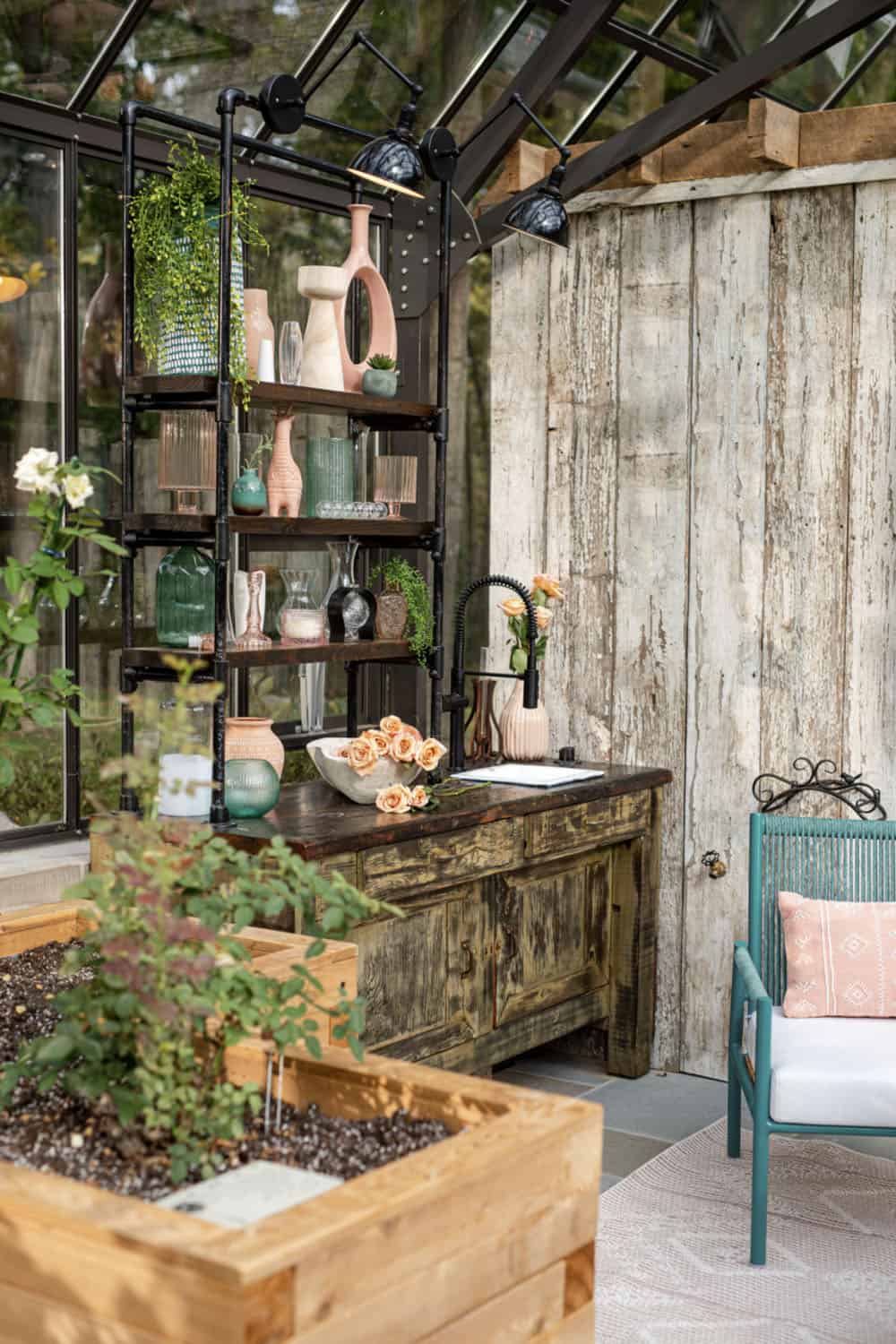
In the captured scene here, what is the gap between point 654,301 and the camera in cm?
445

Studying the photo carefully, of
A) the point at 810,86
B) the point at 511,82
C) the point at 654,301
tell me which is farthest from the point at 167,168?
the point at 810,86

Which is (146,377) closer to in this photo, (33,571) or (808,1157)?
(33,571)

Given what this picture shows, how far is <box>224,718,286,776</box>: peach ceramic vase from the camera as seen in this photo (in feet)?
11.8

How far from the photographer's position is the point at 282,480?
371cm

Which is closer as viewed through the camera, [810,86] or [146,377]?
[146,377]

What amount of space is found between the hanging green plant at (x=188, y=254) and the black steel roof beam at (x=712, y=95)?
38.9 inches

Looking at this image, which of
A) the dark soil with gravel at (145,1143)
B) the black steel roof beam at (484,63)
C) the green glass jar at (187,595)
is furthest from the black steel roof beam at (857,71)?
the dark soil with gravel at (145,1143)

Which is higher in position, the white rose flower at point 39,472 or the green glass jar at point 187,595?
the white rose flower at point 39,472

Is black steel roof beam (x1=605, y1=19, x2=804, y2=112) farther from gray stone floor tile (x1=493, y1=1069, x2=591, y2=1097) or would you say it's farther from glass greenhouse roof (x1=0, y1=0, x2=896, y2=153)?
gray stone floor tile (x1=493, y1=1069, x2=591, y2=1097)

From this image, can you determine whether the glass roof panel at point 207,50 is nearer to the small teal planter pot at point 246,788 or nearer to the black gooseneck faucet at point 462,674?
the black gooseneck faucet at point 462,674

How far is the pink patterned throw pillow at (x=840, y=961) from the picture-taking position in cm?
362

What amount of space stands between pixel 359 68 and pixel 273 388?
1119 mm

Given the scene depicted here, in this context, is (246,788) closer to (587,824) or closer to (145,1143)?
(587,824)

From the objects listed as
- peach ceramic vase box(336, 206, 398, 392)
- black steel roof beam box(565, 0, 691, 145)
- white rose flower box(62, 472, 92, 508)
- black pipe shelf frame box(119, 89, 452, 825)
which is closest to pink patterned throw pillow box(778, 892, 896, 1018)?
black pipe shelf frame box(119, 89, 452, 825)
